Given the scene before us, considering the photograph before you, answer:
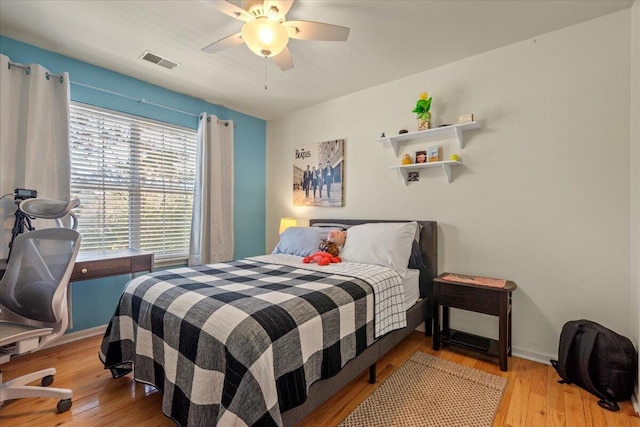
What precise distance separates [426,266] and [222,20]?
2.59 m

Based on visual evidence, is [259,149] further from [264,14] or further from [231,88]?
[264,14]

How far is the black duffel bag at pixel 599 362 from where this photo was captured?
1694mm

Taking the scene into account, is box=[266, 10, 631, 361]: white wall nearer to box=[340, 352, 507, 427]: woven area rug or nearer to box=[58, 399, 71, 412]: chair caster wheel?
box=[340, 352, 507, 427]: woven area rug

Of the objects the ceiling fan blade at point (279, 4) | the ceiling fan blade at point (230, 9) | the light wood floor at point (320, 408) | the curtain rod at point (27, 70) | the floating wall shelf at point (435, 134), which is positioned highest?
the ceiling fan blade at point (279, 4)

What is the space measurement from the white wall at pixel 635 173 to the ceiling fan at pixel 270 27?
6.11 ft

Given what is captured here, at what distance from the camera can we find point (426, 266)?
2.68m

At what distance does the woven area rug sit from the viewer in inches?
62.1

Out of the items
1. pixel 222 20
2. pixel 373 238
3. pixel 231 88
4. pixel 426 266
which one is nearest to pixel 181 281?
pixel 373 238

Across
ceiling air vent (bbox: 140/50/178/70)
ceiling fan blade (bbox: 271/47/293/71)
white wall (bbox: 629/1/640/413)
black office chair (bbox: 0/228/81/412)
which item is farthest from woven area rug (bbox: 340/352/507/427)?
ceiling air vent (bbox: 140/50/178/70)

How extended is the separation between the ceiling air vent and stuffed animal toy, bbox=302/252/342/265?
2.17 meters

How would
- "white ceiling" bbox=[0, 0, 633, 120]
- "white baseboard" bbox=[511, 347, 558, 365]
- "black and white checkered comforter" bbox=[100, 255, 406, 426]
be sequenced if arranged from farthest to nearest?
"white baseboard" bbox=[511, 347, 558, 365] < "white ceiling" bbox=[0, 0, 633, 120] < "black and white checkered comforter" bbox=[100, 255, 406, 426]

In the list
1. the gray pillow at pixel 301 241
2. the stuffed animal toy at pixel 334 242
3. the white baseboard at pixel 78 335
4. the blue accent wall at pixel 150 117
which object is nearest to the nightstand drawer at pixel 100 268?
the blue accent wall at pixel 150 117

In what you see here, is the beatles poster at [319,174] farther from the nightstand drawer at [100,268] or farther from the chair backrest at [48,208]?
the chair backrest at [48,208]

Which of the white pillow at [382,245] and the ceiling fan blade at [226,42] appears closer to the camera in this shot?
the ceiling fan blade at [226,42]
